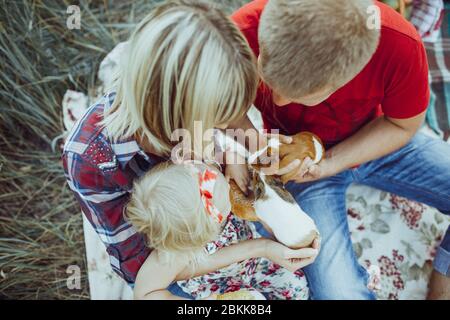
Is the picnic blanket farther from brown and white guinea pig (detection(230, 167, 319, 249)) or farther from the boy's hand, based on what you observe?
brown and white guinea pig (detection(230, 167, 319, 249))

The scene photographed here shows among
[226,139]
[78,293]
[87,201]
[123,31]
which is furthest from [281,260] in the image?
[123,31]

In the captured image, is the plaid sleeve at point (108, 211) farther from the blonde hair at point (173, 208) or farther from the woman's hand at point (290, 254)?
the woman's hand at point (290, 254)

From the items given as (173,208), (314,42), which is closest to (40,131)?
(173,208)

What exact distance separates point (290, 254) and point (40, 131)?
0.64 m

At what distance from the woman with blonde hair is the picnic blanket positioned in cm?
33

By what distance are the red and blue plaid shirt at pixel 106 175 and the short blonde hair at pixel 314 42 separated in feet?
0.81

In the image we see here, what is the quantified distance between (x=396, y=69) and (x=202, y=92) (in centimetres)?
34

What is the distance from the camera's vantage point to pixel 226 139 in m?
0.88

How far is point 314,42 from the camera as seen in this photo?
2.08ft

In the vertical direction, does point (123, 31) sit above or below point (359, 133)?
above

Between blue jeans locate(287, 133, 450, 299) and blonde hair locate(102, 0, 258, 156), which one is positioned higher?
blonde hair locate(102, 0, 258, 156)

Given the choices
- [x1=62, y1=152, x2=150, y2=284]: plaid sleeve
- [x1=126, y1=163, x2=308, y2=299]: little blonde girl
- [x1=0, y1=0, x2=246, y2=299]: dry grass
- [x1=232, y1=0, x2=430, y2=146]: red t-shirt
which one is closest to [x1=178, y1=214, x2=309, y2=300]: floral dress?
[x1=126, y1=163, x2=308, y2=299]: little blonde girl

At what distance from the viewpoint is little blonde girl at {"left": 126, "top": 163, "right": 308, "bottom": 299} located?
0.75 m

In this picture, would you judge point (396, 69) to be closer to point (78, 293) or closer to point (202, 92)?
point (202, 92)
